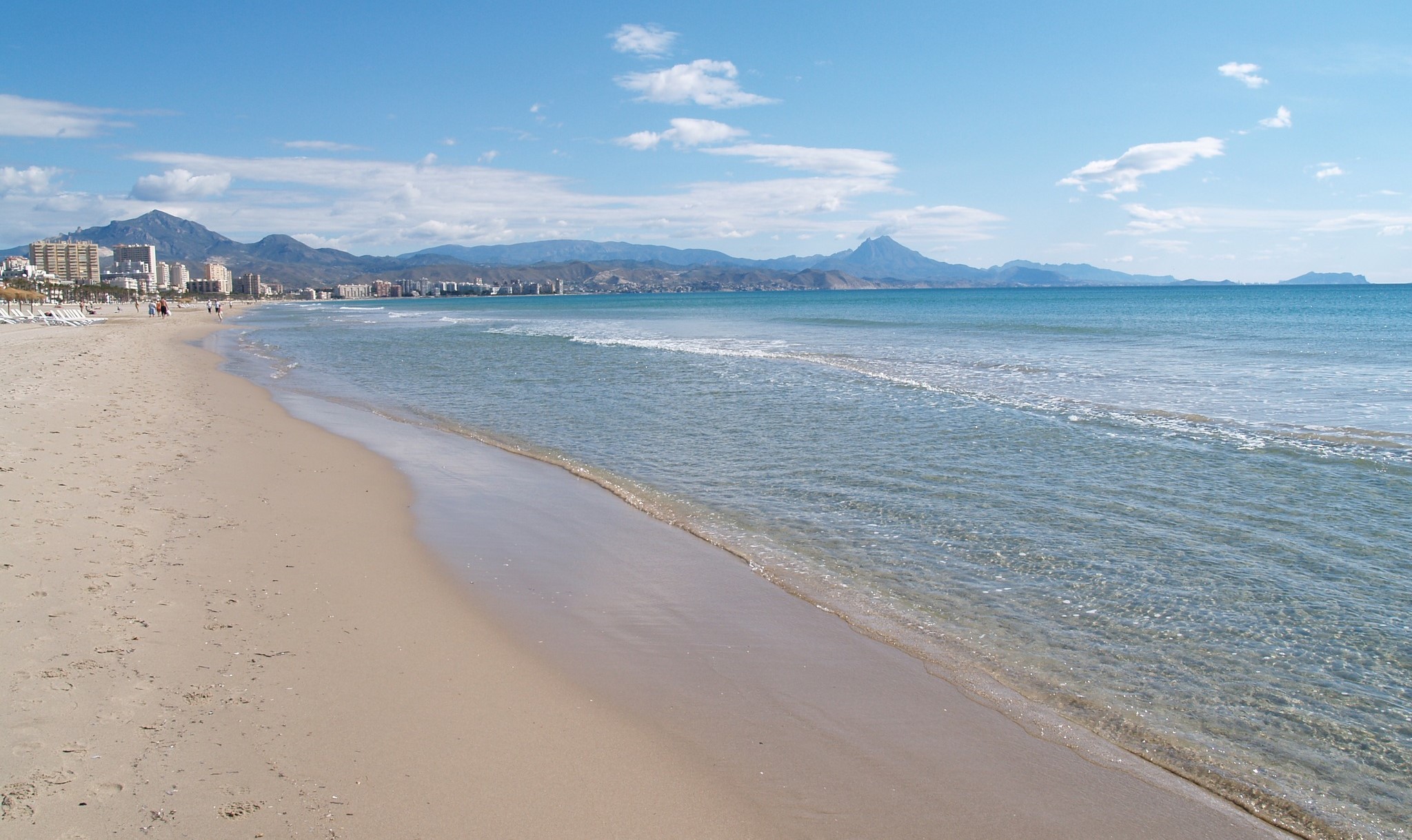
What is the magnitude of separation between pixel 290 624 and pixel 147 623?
894 mm

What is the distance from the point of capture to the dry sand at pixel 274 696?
12.0 feet

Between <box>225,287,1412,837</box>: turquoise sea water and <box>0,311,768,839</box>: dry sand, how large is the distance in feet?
9.09

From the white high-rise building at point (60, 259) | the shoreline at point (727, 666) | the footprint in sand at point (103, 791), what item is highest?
the white high-rise building at point (60, 259)

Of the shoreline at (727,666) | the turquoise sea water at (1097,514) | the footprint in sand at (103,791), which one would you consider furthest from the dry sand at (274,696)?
the turquoise sea water at (1097,514)

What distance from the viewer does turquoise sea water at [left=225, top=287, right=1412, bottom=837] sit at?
500cm

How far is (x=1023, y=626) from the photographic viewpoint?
20.3 feet

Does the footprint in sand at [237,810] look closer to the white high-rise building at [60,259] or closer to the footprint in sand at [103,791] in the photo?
the footprint in sand at [103,791]

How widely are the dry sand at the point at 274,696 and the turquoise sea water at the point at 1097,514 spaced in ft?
9.09

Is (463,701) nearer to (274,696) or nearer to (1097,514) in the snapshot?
(274,696)

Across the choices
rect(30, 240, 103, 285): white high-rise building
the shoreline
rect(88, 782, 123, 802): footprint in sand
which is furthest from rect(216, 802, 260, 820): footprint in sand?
rect(30, 240, 103, 285): white high-rise building

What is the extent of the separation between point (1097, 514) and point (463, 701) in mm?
7331

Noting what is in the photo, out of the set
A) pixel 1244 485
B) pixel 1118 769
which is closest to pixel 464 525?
pixel 1118 769

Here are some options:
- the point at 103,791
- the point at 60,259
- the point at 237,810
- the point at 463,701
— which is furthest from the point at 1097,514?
the point at 60,259

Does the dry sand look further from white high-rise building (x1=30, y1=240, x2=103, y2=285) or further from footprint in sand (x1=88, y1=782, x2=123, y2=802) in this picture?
white high-rise building (x1=30, y1=240, x2=103, y2=285)
